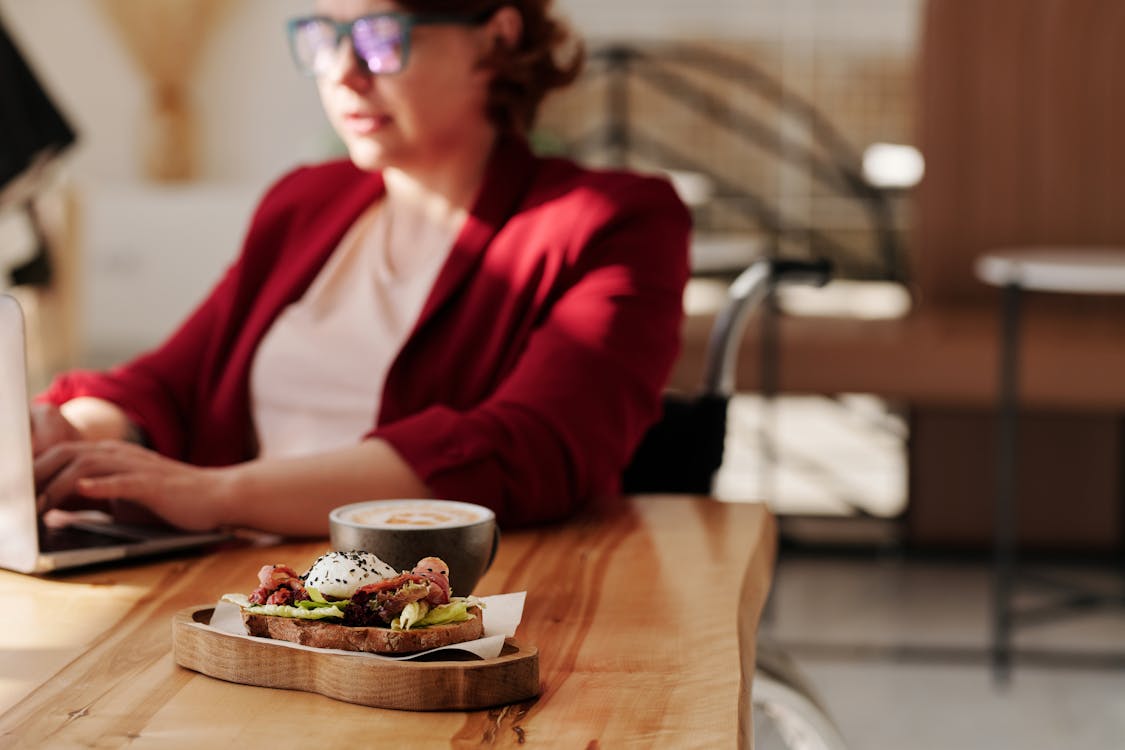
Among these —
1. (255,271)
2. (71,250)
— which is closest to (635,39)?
(71,250)

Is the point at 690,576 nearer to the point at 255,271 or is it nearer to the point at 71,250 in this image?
the point at 255,271

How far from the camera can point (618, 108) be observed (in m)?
6.16

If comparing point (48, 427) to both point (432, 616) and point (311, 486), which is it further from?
point (432, 616)

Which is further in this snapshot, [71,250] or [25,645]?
[71,250]

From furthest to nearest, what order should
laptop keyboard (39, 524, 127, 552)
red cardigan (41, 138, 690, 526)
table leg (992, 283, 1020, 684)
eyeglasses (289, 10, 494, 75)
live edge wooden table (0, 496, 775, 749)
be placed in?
table leg (992, 283, 1020, 684) → eyeglasses (289, 10, 494, 75) → red cardigan (41, 138, 690, 526) → laptop keyboard (39, 524, 127, 552) → live edge wooden table (0, 496, 775, 749)

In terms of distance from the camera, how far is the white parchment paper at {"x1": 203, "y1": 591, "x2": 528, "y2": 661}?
786 mm

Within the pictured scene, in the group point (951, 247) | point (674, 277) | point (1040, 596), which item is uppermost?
point (674, 277)

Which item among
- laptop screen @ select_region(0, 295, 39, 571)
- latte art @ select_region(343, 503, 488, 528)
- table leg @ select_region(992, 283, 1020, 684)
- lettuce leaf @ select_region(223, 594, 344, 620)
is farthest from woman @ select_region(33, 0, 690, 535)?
table leg @ select_region(992, 283, 1020, 684)

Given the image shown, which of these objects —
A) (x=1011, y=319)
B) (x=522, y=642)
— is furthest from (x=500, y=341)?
(x=1011, y=319)

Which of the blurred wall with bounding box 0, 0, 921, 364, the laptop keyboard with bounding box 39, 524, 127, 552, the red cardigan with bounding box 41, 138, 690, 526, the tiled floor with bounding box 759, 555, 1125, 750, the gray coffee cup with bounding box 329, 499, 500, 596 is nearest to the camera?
the gray coffee cup with bounding box 329, 499, 500, 596

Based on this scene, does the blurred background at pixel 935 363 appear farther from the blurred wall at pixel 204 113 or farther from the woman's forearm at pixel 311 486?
the woman's forearm at pixel 311 486

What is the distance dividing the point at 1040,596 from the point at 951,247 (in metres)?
0.90

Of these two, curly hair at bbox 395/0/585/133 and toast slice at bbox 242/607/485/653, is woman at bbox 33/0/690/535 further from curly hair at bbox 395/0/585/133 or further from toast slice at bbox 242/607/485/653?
toast slice at bbox 242/607/485/653

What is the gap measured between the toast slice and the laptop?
27 cm
